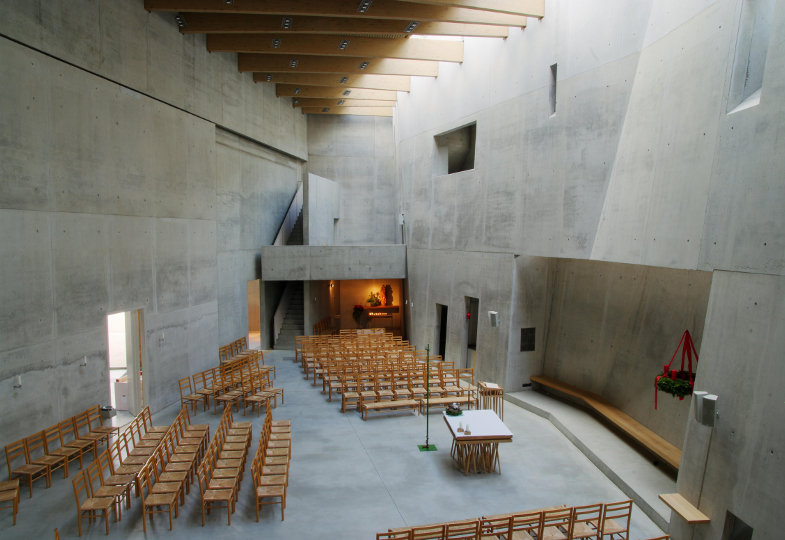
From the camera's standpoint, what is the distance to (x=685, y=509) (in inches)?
232

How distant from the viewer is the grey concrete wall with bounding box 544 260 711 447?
843 cm

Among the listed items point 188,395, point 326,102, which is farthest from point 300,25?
point 188,395

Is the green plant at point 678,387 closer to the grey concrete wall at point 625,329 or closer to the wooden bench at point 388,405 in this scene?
the grey concrete wall at point 625,329

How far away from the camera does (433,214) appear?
15.4 meters

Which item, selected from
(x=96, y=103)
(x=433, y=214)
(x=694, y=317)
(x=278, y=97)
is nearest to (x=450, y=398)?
(x=694, y=317)

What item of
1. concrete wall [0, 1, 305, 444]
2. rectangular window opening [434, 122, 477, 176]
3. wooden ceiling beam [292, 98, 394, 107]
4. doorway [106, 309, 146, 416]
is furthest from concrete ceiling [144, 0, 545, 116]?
doorway [106, 309, 146, 416]

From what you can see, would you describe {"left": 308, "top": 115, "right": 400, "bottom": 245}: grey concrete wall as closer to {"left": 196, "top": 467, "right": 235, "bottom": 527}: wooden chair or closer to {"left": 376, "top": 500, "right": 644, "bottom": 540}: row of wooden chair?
{"left": 196, "top": 467, "right": 235, "bottom": 527}: wooden chair

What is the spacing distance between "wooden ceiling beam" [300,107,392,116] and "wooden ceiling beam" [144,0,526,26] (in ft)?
31.5

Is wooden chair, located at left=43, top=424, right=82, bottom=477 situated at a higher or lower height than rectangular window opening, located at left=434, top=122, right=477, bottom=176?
lower

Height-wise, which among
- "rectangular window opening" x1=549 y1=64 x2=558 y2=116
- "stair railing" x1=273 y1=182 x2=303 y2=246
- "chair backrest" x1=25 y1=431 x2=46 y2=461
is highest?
"rectangular window opening" x1=549 y1=64 x2=558 y2=116

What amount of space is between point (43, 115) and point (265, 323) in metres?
10.7

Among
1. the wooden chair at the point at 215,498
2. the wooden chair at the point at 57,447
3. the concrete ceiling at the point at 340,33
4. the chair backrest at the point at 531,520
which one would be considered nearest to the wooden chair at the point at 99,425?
the wooden chair at the point at 57,447

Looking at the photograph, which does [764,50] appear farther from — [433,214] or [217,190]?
[217,190]

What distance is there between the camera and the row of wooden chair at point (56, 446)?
23.6ft
